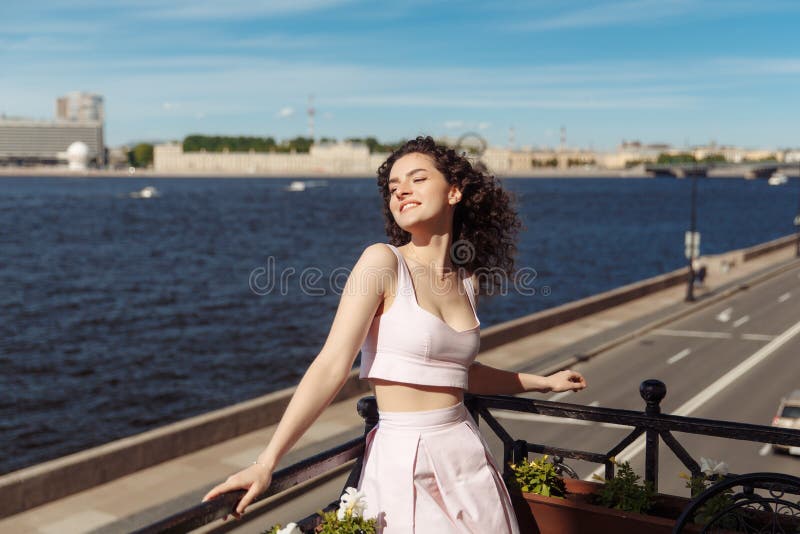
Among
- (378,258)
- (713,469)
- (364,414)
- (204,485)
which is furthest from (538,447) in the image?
(204,485)

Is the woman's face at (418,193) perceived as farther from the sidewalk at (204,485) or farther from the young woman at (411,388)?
the sidewalk at (204,485)

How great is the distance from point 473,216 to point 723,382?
779 inches

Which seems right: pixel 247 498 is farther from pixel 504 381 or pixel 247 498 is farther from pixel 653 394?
pixel 653 394

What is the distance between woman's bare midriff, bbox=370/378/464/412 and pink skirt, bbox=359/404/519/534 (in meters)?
0.02

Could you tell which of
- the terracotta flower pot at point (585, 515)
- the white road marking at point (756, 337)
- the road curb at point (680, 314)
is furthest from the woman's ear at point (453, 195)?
the white road marking at point (756, 337)

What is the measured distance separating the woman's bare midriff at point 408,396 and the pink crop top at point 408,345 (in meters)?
0.04

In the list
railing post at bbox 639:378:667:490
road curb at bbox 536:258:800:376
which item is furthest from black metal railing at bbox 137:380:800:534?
road curb at bbox 536:258:800:376

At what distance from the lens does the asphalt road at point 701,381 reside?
50.5 ft

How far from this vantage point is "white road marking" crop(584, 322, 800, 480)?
52.5 feet

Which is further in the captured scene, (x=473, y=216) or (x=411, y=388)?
(x=473, y=216)

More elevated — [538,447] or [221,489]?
[221,489]

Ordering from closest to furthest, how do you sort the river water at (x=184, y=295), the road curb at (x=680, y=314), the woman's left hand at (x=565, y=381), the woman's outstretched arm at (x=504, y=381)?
the woman's outstretched arm at (x=504, y=381) < the woman's left hand at (x=565, y=381) < the road curb at (x=680, y=314) < the river water at (x=184, y=295)

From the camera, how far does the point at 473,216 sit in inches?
143

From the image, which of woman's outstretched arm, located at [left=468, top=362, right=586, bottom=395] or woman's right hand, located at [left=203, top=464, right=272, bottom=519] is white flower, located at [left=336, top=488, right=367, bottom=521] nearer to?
woman's right hand, located at [left=203, top=464, right=272, bottom=519]
